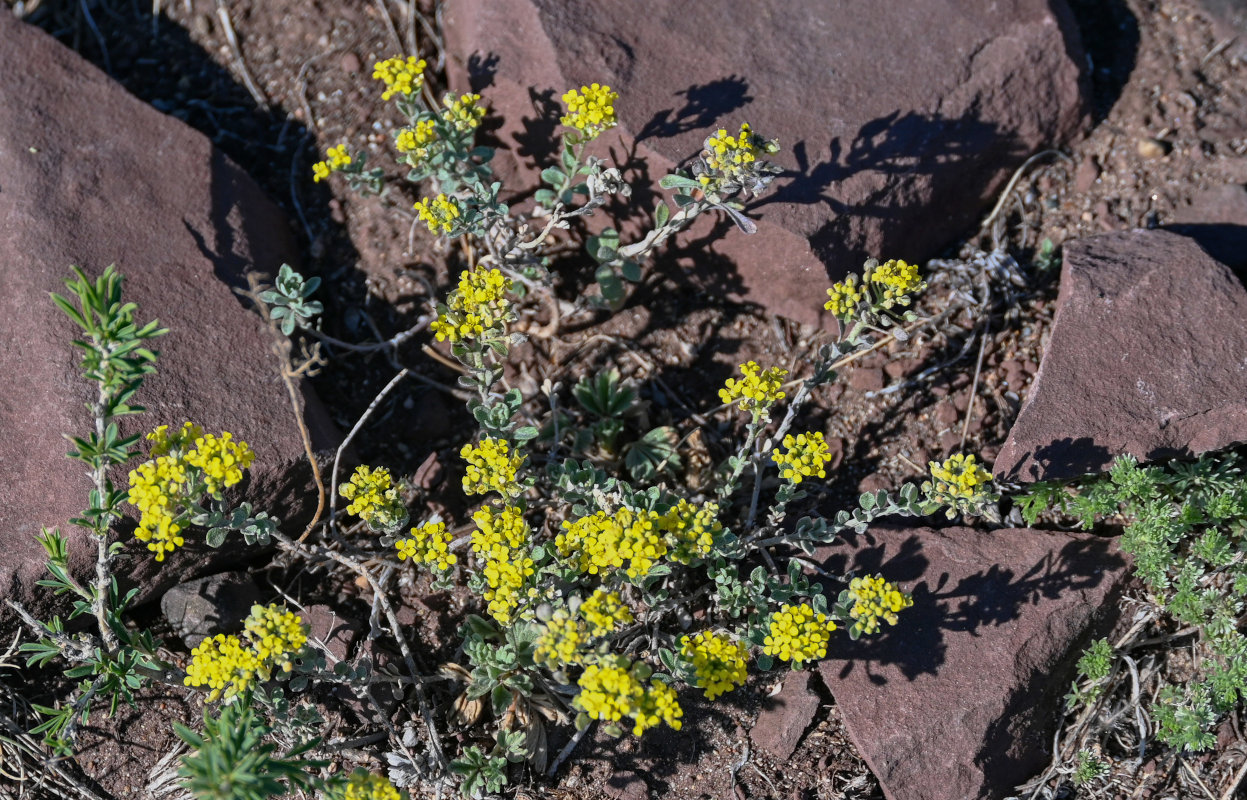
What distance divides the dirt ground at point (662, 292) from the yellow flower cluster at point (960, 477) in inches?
29.9

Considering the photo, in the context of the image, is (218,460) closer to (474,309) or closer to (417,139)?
(474,309)

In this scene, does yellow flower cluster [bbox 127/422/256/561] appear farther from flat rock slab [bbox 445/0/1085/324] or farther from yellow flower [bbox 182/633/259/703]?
flat rock slab [bbox 445/0/1085/324]

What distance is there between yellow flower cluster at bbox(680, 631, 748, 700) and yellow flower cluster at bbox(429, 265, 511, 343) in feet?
4.47

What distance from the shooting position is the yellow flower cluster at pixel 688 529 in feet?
11.7

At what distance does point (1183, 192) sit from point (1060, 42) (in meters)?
0.96

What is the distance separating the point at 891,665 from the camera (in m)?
4.03

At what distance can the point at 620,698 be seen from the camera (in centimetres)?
321

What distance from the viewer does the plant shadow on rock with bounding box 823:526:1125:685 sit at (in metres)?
4.04

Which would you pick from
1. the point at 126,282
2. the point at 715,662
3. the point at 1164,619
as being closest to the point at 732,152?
the point at 715,662

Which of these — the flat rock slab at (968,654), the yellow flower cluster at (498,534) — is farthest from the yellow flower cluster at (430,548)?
the flat rock slab at (968,654)

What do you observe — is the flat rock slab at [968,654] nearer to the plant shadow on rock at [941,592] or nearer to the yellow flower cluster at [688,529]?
the plant shadow on rock at [941,592]

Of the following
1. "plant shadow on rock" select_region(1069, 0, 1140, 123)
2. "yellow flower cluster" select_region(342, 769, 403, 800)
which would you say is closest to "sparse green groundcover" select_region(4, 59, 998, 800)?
"yellow flower cluster" select_region(342, 769, 403, 800)

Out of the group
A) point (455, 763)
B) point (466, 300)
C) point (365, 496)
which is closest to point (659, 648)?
point (455, 763)

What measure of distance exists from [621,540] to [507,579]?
0.42m
